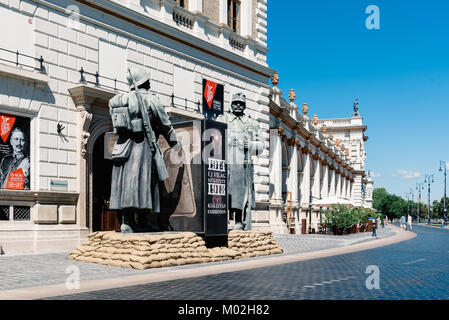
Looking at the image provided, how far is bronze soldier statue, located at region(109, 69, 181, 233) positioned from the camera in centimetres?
1275

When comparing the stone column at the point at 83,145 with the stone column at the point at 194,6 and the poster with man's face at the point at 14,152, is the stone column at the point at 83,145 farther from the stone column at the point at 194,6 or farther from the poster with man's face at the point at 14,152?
the stone column at the point at 194,6

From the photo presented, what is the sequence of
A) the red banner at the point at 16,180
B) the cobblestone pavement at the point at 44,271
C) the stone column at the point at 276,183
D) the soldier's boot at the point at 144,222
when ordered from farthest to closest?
the stone column at the point at 276,183 < the red banner at the point at 16,180 < the soldier's boot at the point at 144,222 < the cobblestone pavement at the point at 44,271

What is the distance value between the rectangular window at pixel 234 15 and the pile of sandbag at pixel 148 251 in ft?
52.0

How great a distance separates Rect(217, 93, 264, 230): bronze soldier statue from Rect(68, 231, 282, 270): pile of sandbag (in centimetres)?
151

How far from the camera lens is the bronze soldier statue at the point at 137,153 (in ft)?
41.8

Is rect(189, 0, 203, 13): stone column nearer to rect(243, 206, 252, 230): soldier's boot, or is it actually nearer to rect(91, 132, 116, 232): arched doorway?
rect(91, 132, 116, 232): arched doorway

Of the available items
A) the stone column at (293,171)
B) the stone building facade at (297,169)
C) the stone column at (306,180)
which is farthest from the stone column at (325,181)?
the stone column at (293,171)

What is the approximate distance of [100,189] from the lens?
19.4 metres

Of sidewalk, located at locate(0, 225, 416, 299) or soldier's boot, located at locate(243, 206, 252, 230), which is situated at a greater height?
soldier's boot, located at locate(243, 206, 252, 230)

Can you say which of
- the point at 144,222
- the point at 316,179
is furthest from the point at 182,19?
the point at 316,179

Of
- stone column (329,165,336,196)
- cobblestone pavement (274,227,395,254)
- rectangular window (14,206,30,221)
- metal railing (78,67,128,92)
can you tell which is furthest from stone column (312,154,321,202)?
rectangular window (14,206,30,221)

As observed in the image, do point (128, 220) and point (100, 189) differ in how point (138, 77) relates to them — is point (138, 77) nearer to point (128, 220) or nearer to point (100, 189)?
point (128, 220)

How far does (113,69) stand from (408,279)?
13064mm

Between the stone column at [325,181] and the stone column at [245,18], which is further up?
the stone column at [245,18]
